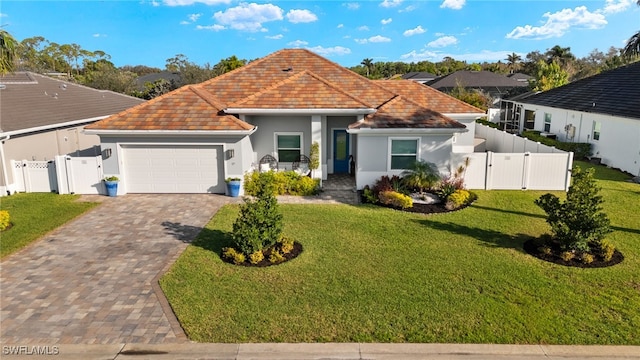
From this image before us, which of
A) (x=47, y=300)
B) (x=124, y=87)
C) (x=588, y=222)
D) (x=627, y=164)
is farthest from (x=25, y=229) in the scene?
(x=124, y=87)

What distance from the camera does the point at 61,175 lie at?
53.4ft

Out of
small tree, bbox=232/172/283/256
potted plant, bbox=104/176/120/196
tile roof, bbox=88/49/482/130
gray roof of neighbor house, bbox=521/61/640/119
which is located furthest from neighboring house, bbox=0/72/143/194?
gray roof of neighbor house, bbox=521/61/640/119

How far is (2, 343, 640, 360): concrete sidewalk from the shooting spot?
6570mm

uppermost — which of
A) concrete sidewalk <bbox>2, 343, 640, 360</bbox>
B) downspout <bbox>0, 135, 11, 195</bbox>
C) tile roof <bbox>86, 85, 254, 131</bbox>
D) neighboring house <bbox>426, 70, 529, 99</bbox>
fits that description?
→ neighboring house <bbox>426, 70, 529, 99</bbox>

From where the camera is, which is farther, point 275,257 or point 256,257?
point 275,257

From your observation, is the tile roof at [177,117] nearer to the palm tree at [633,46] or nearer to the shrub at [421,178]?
the shrub at [421,178]

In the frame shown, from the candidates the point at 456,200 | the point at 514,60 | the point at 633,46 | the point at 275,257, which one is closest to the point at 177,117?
the point at 275,257

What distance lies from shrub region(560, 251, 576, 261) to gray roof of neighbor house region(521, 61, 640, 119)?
1228cm

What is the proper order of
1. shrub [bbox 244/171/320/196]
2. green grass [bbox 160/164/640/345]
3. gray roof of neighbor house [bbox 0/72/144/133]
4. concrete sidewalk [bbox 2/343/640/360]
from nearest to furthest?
concrete sidewalk [bbox 2/343/640/360], green grass [bbox 160/164/640/345], shrub [bbox 244/171/320/196], gray roof of neighbor house [bbox 0/72/144/133]

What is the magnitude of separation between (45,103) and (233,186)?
13404 mm

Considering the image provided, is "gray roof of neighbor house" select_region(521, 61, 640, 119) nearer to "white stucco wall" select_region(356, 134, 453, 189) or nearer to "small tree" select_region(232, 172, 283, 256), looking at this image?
"white stucco wall" select_region(356, 134, 453, 189)

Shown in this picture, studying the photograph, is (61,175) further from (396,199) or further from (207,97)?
(396,199)

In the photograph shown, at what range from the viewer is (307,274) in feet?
30.6

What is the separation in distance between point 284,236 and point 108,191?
850 cm
